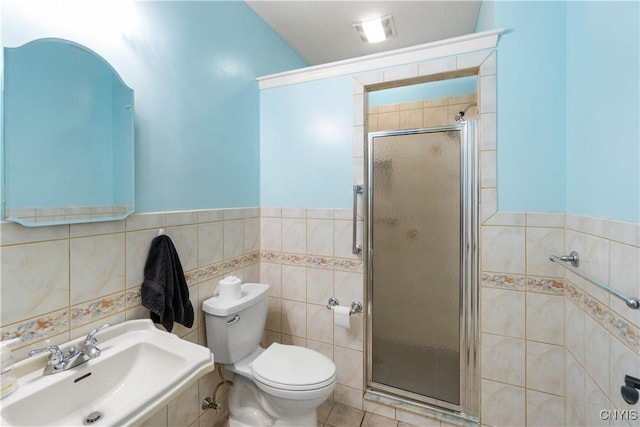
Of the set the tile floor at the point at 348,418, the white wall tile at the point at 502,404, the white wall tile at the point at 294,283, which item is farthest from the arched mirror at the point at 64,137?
the white wall tile at the point at 502,404

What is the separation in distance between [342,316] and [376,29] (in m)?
2.10

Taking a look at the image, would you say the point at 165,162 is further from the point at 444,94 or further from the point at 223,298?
the point at 444,94

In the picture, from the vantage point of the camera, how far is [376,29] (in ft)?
7.00

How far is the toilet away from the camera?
4.38ft

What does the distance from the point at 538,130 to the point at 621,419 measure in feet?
3.90

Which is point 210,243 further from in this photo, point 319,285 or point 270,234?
point 319,285

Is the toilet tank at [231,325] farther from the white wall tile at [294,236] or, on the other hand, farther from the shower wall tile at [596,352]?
the shower wall tile at [596,352]

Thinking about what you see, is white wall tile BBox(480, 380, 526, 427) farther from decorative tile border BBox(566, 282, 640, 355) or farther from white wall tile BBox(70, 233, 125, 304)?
white wall tile BBox(70, 233, 125, 304)

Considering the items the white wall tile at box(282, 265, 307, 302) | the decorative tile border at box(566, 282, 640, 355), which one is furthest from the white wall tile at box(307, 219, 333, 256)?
the decorative tile border at box(566, 282, 640, 355)

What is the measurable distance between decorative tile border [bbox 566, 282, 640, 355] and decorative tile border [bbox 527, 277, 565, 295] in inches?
1.7

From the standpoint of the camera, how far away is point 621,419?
2.94 ft

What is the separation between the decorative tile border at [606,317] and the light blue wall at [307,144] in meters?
1.19

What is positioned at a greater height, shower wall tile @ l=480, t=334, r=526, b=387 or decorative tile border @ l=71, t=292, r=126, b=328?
decorative tile border @ l=71, t=292, r=126, b=328

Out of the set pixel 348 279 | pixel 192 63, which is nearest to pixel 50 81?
pixel 192 63
